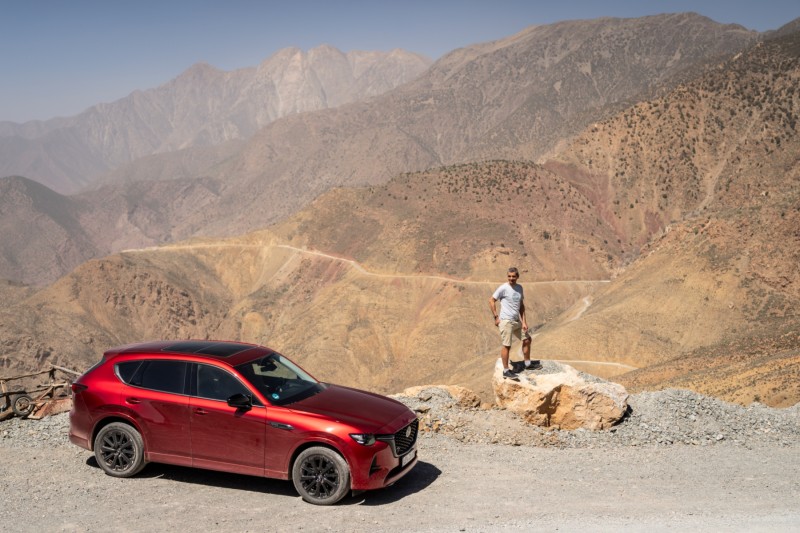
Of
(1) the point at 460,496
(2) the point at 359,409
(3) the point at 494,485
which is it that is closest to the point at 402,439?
(2) the point at 359,409

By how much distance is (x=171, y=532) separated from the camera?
7375mm

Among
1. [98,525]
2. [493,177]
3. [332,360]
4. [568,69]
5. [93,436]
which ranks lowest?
[332,360]

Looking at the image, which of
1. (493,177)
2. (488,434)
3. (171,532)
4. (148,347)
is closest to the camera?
(171,532)

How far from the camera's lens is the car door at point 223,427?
8297 millimetres

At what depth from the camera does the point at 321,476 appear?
26.6 ft

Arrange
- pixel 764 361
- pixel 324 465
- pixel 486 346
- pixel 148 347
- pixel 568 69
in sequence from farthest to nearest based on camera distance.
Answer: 1. pixel 568 69
2. pixel 486 346
3. pixel 764 361
4. pixel 148 347
5. pixel 324 465

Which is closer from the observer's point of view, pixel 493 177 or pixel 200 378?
pixel 200 378

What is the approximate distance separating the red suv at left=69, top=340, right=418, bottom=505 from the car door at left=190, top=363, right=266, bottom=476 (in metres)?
0.01

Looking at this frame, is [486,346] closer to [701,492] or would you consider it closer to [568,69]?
[701,492]

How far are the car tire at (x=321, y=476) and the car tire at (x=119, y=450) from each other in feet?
7.86

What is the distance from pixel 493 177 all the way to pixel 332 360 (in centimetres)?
3302

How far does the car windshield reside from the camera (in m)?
8.59

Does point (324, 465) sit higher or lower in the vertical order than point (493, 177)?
lower

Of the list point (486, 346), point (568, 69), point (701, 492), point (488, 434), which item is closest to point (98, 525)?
point (488, 434)
